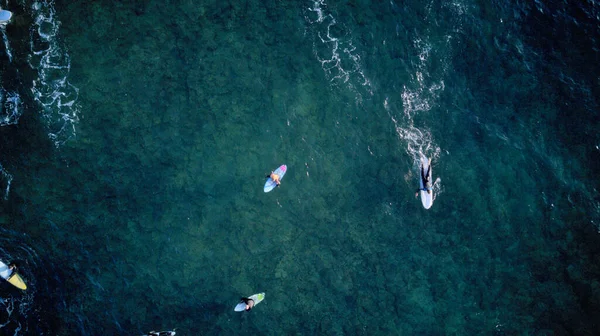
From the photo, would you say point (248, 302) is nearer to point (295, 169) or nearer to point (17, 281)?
point (295, 169)

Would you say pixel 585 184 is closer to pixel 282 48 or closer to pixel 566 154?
pixel 566 154

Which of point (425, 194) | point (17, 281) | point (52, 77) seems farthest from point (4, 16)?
point (425, 194)

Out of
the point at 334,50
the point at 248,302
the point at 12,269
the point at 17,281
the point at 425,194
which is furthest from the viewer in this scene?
A: the point at 334,50

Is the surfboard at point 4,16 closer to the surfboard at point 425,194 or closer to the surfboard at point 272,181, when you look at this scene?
the surfboard at point 272,181

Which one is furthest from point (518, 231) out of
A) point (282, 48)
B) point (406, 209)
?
point (282, 48)

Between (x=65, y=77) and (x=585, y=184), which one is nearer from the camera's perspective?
(x=65, y=77)

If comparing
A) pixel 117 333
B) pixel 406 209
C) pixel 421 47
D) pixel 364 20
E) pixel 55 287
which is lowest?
pixel 117 333

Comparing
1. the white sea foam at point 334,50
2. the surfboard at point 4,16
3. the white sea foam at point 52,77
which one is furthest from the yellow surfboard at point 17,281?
the white sea foam at point 334,50
